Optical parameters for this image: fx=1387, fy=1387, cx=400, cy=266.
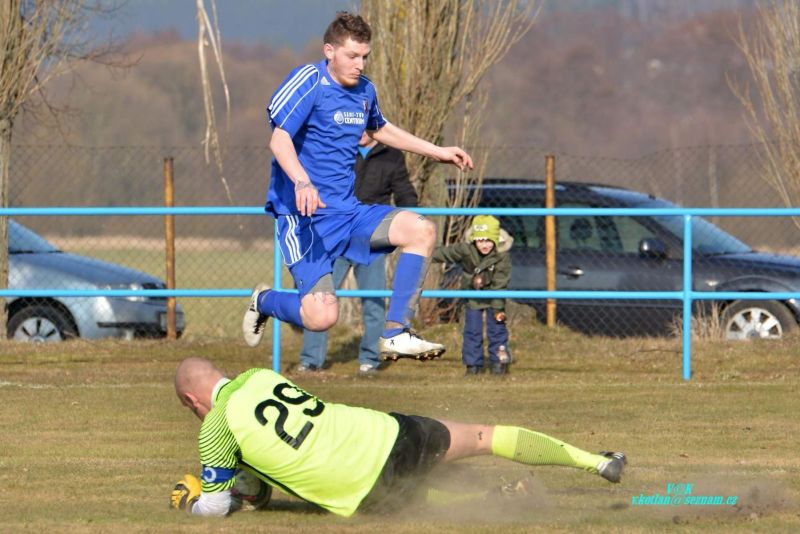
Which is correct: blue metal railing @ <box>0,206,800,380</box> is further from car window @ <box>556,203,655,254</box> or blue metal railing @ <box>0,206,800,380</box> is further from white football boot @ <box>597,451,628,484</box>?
white football boot @ <box>597,451,628,484</box>

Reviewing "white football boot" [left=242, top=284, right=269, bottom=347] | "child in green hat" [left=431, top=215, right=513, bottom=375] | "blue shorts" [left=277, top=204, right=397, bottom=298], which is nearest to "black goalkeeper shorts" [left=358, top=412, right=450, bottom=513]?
"blue shorts" [left=277, top=204, right=397, bottom=298]

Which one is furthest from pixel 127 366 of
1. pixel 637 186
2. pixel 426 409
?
pixel 637 186

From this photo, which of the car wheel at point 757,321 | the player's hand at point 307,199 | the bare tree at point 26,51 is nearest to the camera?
the player's hand at point 307,199

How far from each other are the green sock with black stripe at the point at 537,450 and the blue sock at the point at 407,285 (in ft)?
4.21

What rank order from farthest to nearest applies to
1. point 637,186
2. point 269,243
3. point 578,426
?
point 637,186 → point 269,243 → point 578,426

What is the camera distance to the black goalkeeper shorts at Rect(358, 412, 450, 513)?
249 inches

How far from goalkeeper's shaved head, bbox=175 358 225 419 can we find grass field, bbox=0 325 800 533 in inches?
21.3

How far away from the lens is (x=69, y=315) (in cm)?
1369

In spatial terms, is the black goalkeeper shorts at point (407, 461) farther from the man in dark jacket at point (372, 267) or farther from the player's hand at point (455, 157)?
the man in dark jacket at point (372, 267)

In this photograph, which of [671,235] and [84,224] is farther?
[84,224]

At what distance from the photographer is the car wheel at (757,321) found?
13242mm

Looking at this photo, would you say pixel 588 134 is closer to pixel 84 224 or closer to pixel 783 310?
pixel 84 224

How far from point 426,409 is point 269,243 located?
1703cm

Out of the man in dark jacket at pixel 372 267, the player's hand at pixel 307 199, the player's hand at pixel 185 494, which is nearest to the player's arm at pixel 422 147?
the player's hand at pixel 307 199
